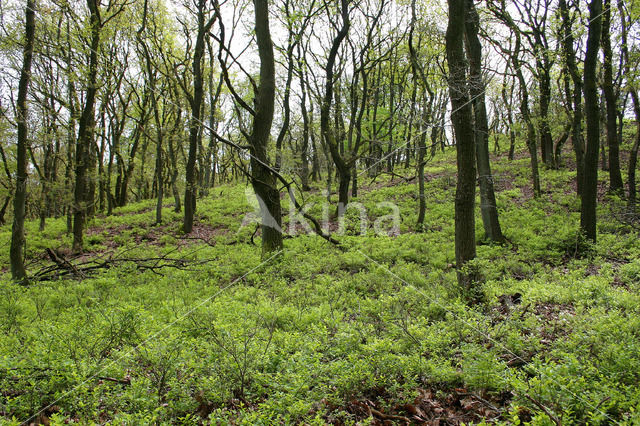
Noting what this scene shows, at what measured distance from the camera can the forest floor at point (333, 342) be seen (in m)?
2.80

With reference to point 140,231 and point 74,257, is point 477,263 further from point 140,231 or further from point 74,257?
point 140,231

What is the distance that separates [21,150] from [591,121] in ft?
43.6

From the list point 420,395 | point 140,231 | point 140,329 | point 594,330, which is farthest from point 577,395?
point 140,231

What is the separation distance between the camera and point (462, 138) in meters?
5.68

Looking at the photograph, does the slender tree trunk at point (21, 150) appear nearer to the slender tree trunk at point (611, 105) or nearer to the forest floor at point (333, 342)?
the forest floor at point (333, 342)

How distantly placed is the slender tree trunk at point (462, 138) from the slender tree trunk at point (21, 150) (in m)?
8.75

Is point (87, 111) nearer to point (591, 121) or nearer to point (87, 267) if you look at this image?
point (87, 267)

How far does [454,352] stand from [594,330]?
1.43 metres

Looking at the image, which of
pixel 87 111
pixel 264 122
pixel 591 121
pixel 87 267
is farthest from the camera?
pixel 87 111

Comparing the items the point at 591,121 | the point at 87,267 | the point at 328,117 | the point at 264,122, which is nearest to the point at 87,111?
the point at 87,267

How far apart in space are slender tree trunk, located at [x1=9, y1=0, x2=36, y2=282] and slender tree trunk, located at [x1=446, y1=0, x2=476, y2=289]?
8746 millimetres

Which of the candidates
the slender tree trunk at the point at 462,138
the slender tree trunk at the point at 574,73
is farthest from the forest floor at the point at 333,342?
the slender tree trunk at the point at 574,73

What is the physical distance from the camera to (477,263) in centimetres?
567

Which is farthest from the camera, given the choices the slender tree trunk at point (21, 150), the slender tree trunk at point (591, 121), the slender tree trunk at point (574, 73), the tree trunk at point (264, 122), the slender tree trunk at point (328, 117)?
the slender tree trunk at point (328, 117)
